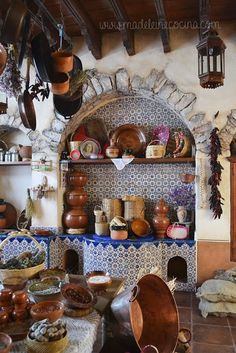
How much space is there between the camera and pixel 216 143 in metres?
4.11

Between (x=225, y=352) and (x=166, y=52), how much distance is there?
358 cm

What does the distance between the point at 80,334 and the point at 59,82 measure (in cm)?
164

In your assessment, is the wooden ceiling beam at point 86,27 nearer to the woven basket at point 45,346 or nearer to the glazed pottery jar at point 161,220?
the glazed pottery jar at point 161,220

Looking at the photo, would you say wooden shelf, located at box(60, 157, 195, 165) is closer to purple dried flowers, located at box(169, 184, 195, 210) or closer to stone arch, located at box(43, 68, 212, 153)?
stone arch, located at box(43, 68, 212, 153)

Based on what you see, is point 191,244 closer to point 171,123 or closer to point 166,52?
point 171,123

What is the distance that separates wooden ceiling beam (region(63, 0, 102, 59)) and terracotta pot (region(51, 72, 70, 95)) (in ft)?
4.71

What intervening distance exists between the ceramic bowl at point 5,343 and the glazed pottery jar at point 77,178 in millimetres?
3424

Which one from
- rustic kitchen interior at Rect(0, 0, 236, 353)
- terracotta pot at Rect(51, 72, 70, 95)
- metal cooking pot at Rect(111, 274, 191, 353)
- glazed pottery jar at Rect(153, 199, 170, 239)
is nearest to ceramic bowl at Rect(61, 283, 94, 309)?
metal cooking pot at Rect(111, 274, 191, 353)

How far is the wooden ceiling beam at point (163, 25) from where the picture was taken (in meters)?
3.40

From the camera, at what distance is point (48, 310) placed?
168 cm

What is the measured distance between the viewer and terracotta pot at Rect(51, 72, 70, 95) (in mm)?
2326

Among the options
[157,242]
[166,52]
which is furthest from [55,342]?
[166,52]

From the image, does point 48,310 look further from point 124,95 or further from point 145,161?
point 124,95

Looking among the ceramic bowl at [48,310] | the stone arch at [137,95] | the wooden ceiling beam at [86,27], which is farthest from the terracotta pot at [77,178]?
the ceramic bowl at [48,310]
